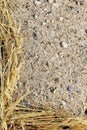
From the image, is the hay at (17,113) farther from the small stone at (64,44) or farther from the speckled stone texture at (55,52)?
the small stone at (64,44)

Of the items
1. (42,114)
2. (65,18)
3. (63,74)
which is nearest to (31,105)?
(42,114)

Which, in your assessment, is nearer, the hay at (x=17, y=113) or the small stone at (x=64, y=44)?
the hay at (x=17, y=113)

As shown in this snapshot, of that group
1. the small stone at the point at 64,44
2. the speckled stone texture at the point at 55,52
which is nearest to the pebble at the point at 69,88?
the speckled stone texture at the point at 55,52

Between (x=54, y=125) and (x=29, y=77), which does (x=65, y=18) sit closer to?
(x=29, y=77)

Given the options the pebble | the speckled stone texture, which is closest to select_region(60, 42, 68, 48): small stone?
the speckled stone texture

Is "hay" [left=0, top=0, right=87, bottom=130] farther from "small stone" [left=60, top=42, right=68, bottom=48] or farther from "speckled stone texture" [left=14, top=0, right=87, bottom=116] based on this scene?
"small stone" [left=60, top=42, right=68, bottom=48]

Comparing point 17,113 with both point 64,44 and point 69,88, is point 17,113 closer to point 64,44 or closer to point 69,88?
point 69,88

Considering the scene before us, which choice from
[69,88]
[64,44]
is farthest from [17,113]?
[64,44]

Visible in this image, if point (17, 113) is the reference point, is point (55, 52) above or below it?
above
